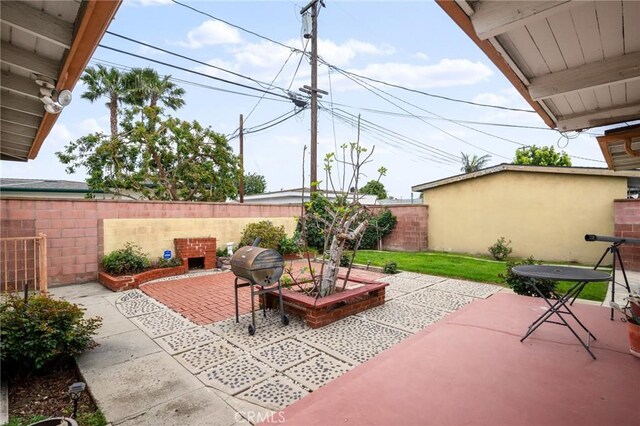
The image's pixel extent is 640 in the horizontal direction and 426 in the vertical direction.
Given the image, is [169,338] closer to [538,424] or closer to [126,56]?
[538,424]

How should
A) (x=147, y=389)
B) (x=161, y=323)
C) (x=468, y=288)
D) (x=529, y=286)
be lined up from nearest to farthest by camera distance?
(x=147, y=389)
(x=161, y=323)
(x=529, y=286)
(x=468, y=288)

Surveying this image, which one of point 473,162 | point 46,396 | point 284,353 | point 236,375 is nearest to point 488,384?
point 284,353

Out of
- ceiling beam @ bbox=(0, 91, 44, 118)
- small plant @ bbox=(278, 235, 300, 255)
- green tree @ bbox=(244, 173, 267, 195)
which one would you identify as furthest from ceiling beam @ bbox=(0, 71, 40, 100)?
green tree @ bbox=(244, 173, 267, 195)

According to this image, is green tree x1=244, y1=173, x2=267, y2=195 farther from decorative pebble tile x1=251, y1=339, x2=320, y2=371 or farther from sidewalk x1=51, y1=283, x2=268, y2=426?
decorative pebble tile x1=251, y1=339, x2=320, y2=371

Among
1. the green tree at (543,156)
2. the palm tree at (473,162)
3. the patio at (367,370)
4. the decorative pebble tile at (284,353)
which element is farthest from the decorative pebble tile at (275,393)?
the palm tree at (473,162)

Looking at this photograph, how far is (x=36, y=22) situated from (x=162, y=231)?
7465 millimetres

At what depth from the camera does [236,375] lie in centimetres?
308

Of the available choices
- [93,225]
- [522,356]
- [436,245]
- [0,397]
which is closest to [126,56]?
[93,225]

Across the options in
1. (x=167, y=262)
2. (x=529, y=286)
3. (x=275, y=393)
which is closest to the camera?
(x=275, y=393)

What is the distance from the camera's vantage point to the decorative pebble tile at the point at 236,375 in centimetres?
288

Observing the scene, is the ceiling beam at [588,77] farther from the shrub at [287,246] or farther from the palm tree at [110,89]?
the palm tree at [110,89]

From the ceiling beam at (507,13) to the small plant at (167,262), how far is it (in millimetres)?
8722

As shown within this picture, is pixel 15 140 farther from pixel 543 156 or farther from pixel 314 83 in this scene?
pixel 543 156

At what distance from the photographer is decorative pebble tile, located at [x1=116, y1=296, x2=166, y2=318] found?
5168 mm
